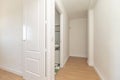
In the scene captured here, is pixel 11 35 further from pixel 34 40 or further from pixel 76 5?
pixel 76 5

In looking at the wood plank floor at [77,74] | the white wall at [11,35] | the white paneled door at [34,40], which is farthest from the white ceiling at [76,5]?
the wood plank floor at [77,74]

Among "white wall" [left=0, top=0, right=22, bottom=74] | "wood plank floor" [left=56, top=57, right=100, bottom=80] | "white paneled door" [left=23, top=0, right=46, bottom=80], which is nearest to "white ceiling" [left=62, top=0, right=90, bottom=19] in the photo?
"white paneled door" [left=23, top=0, right=46, bottom=80]

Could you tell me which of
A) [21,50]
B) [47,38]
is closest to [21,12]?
[21,50]

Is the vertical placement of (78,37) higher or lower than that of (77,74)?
higher

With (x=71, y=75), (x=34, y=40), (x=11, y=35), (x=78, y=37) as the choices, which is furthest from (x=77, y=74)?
(x=78, y=37)

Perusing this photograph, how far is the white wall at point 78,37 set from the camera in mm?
5641

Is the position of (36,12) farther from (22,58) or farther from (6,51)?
(6,51)

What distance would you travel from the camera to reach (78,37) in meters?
5.77

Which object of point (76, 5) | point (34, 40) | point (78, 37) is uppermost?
point (76, 5)

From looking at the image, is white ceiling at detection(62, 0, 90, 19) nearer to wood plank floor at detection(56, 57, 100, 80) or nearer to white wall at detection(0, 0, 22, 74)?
white wall at detection(0, 0, 22, 74)

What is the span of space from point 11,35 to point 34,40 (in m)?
1.23

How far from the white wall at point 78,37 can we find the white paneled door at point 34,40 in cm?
385

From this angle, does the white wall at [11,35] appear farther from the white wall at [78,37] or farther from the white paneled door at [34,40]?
the white wall at [78,37]

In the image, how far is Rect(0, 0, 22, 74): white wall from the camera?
109 inches
